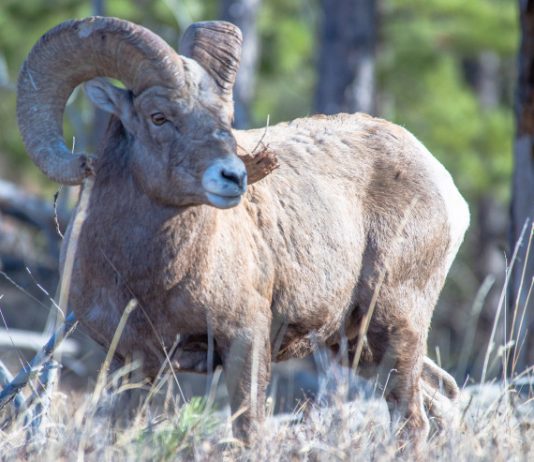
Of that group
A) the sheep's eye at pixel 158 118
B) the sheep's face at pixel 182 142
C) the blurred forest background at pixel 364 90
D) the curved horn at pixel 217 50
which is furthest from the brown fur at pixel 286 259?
the blurred forest background at pixel 364 90

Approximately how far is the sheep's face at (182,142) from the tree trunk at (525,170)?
10.7ft

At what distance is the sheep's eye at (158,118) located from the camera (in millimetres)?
5180

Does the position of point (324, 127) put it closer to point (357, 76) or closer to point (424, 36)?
point (357, 76)

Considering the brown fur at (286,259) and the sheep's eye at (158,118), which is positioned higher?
the sheep's eye at (158,118)

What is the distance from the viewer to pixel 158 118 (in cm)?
519

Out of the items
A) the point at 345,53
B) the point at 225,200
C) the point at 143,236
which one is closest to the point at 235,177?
the point at 225,200

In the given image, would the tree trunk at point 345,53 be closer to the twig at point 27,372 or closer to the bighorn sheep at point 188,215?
the bighorn sheep at point 188,215

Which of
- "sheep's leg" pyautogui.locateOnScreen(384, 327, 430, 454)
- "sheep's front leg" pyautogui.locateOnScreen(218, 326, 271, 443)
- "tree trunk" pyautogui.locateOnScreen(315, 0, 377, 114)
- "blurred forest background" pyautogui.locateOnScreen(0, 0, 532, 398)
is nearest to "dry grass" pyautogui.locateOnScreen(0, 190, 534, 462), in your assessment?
"sheep's front leg" pyautogui.locateOnScreen(218, 326, 271, 443)

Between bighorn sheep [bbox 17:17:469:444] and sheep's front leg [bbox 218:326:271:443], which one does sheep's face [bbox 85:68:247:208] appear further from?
sheep's front leg [bbox 218:326:271:443]

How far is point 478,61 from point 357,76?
30.9 ft

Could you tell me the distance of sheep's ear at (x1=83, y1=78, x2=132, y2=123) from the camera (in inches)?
211

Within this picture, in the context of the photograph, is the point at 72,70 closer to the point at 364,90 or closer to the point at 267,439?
the point at 267,439

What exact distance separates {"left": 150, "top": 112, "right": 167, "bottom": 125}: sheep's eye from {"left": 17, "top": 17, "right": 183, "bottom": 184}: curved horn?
0.16m

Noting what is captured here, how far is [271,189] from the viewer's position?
231 inches
